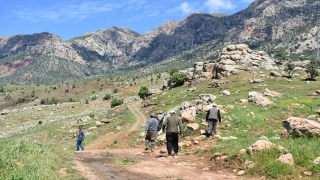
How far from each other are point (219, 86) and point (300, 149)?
50907 millimetres

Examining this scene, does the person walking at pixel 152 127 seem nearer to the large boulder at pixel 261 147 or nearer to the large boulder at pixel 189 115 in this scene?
the large boulder at pixel 189 115

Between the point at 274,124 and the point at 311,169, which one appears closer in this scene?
the point at 311,169

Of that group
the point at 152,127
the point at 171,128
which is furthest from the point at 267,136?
the point at 152,127

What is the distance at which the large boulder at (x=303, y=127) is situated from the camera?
14.6 metres

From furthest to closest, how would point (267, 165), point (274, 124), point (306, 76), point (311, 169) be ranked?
1. point (306, 76)
2. point (274, 124)
3. point (267, 165)
4. point (311, 169)

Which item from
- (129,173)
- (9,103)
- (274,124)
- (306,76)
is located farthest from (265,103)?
(9,103)

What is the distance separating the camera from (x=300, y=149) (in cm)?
1232

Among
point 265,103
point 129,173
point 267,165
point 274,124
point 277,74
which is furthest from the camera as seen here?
point 277,74

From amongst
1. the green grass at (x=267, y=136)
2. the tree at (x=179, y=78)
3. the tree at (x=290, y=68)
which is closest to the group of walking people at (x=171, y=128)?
the green grass at (x=267, y=136)

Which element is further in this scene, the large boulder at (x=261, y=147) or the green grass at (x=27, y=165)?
the large boulder at (x=261, y=147)

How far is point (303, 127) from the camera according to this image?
1498 cm

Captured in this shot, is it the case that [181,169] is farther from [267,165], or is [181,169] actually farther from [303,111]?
[303,111]

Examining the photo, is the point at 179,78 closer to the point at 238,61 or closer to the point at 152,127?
the point at 238,61

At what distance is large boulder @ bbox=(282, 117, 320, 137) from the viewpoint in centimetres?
1456
